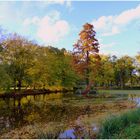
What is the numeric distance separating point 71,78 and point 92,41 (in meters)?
17.1

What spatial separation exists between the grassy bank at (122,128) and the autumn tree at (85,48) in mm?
28895

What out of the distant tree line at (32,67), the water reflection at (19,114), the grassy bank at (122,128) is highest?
the distant tree line at (32,67)

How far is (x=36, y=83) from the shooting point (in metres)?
45.8

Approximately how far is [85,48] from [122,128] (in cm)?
3071

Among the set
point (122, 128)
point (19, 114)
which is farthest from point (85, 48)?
point (122, 128)

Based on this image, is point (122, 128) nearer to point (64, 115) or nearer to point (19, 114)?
point (64, 115)

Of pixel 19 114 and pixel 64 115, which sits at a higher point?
pixel 64 115

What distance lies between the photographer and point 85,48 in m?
39.0

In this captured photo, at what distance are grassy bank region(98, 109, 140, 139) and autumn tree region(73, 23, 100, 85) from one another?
28895 millimetres

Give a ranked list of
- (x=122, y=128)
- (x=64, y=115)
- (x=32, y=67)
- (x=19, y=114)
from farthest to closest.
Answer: (x=32, y=67)
(x=19, y=114)
(x=64, y=115)
(x=122, y=128)

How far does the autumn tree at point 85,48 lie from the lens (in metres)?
38.7

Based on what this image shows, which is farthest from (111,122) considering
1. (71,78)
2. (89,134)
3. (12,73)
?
(71,78)

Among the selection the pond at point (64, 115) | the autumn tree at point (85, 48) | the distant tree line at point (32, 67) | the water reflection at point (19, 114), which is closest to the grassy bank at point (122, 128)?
the pond at point (64, 115)

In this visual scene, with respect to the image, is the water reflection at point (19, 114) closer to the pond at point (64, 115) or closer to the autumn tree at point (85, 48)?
the pond at point (64, 115)
